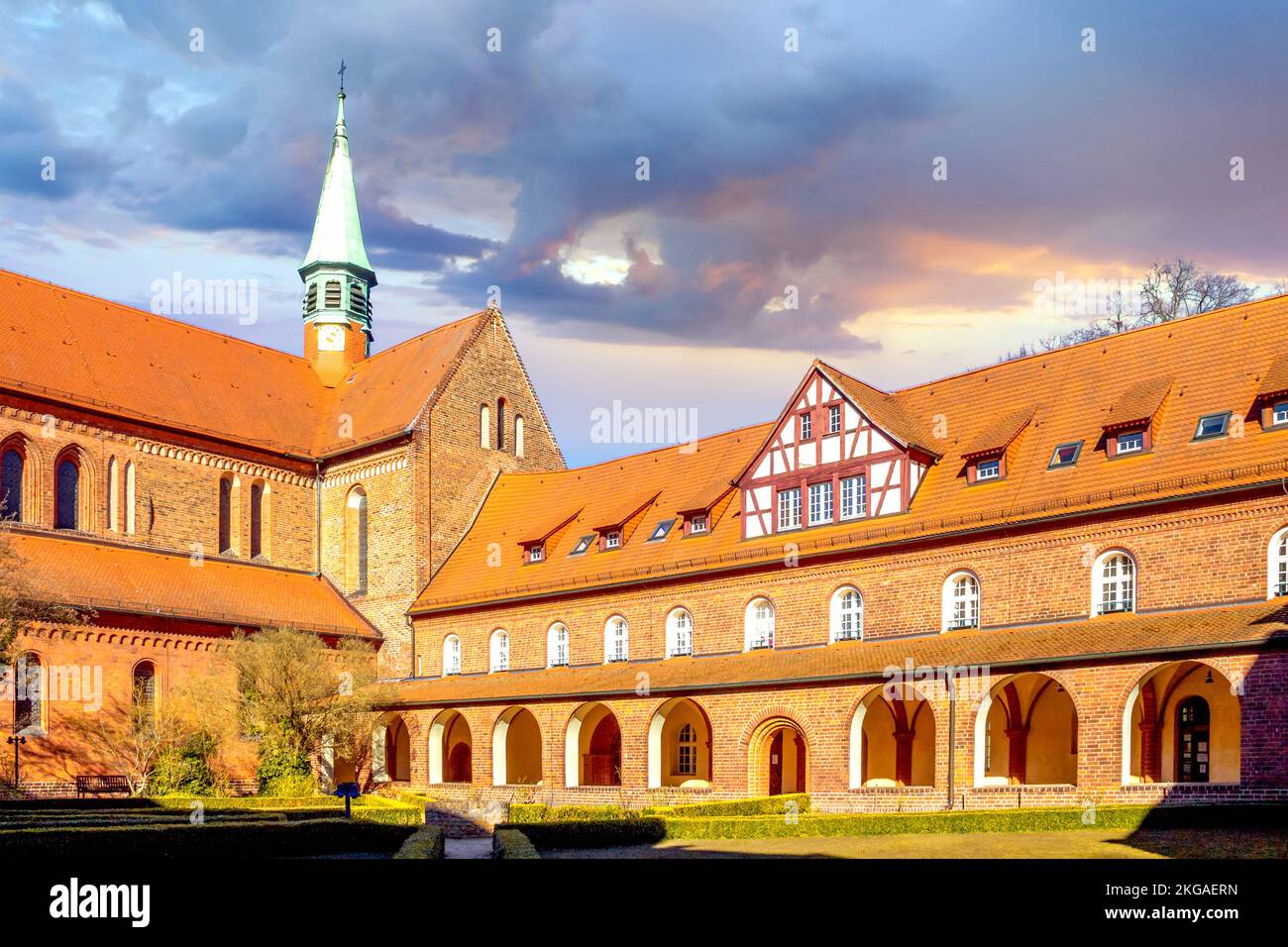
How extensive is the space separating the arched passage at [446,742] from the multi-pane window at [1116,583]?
775 inches

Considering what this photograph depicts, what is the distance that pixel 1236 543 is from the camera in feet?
84.9

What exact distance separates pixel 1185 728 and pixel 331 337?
126 feet

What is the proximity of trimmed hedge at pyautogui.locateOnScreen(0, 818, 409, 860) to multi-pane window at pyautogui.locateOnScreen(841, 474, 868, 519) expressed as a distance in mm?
14045

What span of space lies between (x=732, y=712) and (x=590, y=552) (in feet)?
31.1

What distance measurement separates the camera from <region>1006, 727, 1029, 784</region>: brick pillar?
30.0 m

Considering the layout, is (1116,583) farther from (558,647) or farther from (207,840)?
(207,840)

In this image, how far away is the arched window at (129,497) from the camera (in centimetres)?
4191

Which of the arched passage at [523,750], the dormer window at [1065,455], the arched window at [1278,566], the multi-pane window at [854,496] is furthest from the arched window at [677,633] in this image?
the arched window at [1278,566]

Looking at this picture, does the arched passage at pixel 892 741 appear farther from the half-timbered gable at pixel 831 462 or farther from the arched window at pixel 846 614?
the half-timbered gable at pixel 831 462

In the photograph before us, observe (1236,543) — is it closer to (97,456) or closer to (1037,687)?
(1037,687)

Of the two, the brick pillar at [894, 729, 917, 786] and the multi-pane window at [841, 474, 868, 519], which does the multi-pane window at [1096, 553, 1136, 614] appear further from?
the multi-pane window at [841, 474, 868, 519]

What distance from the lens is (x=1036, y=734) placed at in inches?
1192

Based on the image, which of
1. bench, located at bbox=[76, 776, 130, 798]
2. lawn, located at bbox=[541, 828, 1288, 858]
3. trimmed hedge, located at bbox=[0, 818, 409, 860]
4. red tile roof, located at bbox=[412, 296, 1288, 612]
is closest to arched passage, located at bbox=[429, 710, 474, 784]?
red tile roof, located at bbox=[412, 296, 1288, 612]
